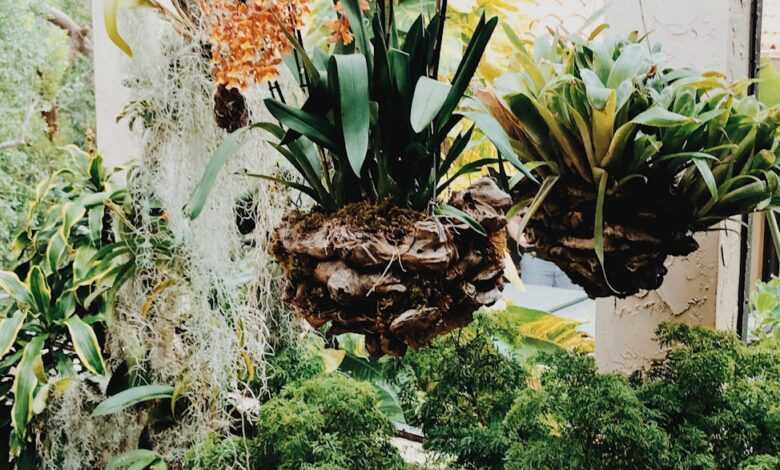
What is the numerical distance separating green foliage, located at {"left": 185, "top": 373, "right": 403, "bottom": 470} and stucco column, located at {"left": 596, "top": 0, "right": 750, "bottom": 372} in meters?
0.48

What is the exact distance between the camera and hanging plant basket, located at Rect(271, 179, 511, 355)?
2.71ft

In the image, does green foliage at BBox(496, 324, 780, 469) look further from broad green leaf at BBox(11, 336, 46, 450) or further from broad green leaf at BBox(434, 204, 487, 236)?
broad green leaf at BBox(11, 336, 46, 450)

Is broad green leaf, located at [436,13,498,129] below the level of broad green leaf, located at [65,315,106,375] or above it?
above

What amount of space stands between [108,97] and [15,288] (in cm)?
79

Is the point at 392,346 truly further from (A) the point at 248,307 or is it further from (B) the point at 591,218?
(A) the point at 248,307

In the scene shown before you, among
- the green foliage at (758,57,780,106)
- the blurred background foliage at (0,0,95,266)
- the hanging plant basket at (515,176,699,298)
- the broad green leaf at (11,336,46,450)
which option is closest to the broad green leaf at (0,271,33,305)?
the broad green leaf at (11,336,46,450)

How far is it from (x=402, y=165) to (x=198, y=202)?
27cm

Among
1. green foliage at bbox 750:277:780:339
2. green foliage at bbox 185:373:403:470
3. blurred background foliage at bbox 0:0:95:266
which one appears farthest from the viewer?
blurred background foliage at bbox 0:0:95:266

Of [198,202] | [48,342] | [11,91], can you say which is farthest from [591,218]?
[11,91]

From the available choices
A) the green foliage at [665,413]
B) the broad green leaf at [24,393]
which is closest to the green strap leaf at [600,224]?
the green foliage at [665,413]

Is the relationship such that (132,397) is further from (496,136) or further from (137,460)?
(496,136)

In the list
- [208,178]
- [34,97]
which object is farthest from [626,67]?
[34,97]

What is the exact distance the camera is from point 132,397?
132cm

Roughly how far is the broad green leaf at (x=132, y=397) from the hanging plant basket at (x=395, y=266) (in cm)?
57
